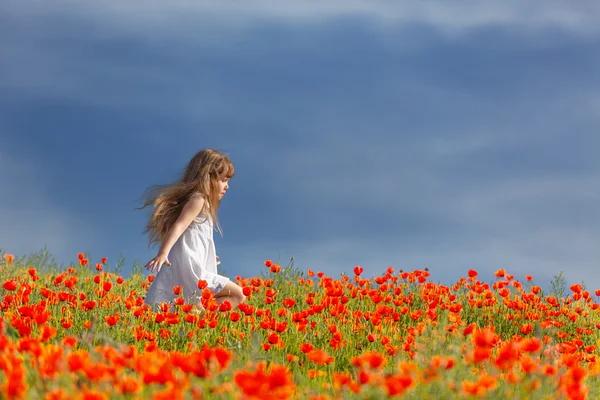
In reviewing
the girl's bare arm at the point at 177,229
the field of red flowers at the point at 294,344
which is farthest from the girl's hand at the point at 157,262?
the field of red flowers at the point at 294,344

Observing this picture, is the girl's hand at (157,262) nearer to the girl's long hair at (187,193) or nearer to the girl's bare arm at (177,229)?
the girl's bare arm at (177,229)

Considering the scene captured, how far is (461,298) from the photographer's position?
9.68 metres

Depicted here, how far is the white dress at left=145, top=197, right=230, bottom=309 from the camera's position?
319 inches

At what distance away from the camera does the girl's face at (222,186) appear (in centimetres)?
857

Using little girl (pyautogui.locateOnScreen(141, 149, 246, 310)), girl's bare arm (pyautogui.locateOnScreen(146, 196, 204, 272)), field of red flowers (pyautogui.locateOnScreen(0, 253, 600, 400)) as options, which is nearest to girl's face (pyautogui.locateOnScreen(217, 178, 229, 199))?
little girl (pyautogui.locateOnScreen(141, 149, 246, 310))

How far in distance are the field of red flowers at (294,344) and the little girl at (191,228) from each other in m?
0.56

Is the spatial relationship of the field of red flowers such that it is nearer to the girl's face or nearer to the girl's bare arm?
the girl's bare arm

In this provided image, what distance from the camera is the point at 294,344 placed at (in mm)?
6125

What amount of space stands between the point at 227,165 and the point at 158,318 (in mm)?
3425

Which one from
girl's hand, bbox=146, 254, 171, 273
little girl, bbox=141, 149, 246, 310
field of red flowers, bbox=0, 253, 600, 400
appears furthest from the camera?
little girl, bbox=141, 149, 246, 310

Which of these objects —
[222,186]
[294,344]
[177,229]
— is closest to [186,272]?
[177,229]

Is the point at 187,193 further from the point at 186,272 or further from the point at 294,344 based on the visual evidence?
the point at 294,344

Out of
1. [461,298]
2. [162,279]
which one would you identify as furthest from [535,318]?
[162,279]

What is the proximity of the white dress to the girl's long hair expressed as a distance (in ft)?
0.84
